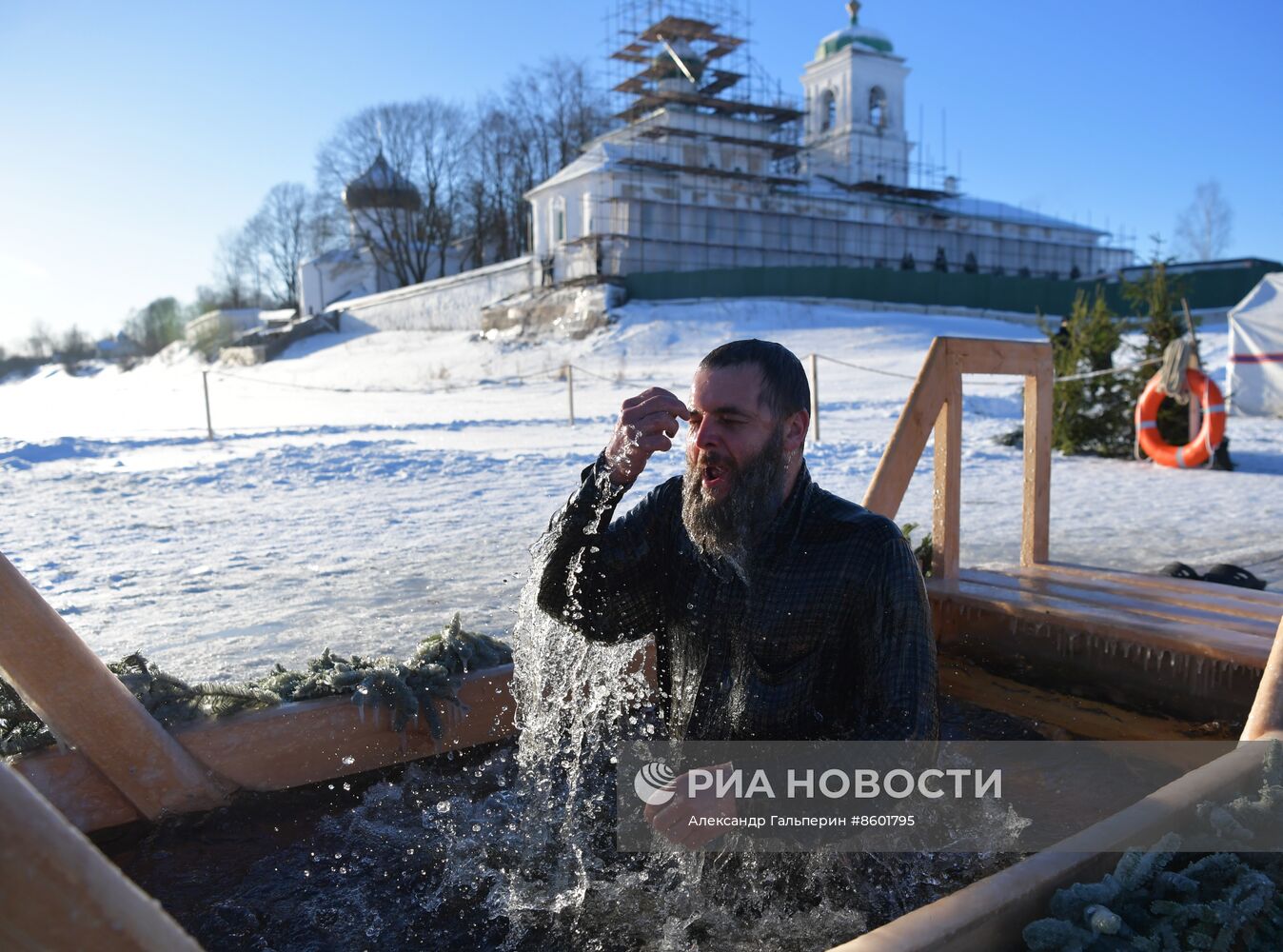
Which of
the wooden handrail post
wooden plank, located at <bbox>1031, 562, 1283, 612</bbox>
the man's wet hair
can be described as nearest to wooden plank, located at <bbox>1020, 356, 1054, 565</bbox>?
wooden plank, located at <bbox>1031, 562, 1283, 612</bbox>

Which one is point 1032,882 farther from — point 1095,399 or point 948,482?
point 1095,399

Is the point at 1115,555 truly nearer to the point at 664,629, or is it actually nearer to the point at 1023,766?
the point at 1023,766

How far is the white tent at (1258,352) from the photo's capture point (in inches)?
571

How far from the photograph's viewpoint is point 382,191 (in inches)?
1986

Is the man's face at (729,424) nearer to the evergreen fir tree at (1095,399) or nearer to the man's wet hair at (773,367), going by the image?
the man's wet hair at (773,367)

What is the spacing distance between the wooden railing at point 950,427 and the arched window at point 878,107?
49718 mm

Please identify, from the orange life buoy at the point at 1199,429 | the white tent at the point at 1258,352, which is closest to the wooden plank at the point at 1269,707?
the orange life buoy at the point at 1199,429

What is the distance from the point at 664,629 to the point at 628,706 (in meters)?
0.80

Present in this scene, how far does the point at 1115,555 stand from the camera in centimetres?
594

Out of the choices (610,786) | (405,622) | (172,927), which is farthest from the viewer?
(405,622)

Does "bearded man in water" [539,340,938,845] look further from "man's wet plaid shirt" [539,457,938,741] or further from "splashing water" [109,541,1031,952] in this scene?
"splashing water" [109,541,1031,952]

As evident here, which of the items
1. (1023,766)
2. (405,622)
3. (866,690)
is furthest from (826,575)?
(405,622)

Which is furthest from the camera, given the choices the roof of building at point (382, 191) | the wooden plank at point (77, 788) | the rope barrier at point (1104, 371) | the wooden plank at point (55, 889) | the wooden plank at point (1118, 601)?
the roof of building at point (382, 191)

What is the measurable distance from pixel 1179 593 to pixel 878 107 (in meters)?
51.1
